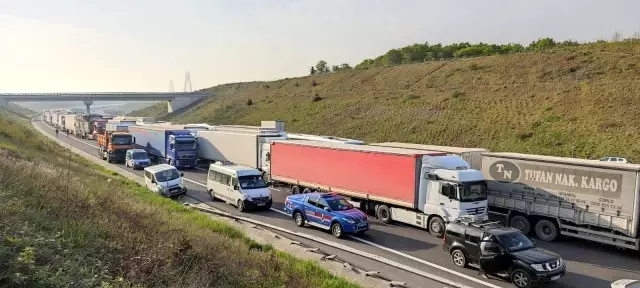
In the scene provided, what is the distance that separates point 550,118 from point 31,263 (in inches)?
1553

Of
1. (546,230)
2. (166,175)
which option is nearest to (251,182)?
(166,175)

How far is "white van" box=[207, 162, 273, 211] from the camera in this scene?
66.7 ft

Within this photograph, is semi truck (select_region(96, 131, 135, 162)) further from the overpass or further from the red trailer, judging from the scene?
the overpass

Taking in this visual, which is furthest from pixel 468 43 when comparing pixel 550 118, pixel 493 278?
pixel 493 278

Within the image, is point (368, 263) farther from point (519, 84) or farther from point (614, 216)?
point (519, 84)

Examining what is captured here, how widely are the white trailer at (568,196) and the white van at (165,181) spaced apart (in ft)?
51.8

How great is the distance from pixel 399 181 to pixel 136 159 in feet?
78.3

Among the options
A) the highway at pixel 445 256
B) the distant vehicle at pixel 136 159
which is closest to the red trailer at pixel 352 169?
the highway at pixel 445 256

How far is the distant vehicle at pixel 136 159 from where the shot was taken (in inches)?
1310

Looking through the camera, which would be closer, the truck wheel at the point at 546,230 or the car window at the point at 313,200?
the truck wheel at the point at 546,230

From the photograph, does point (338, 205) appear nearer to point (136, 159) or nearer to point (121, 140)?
point (136, 159)

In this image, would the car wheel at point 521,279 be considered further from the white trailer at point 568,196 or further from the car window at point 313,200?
the car window at point 313,200

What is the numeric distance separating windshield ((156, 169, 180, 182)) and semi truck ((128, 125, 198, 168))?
10762 mm

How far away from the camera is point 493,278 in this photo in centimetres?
1220
